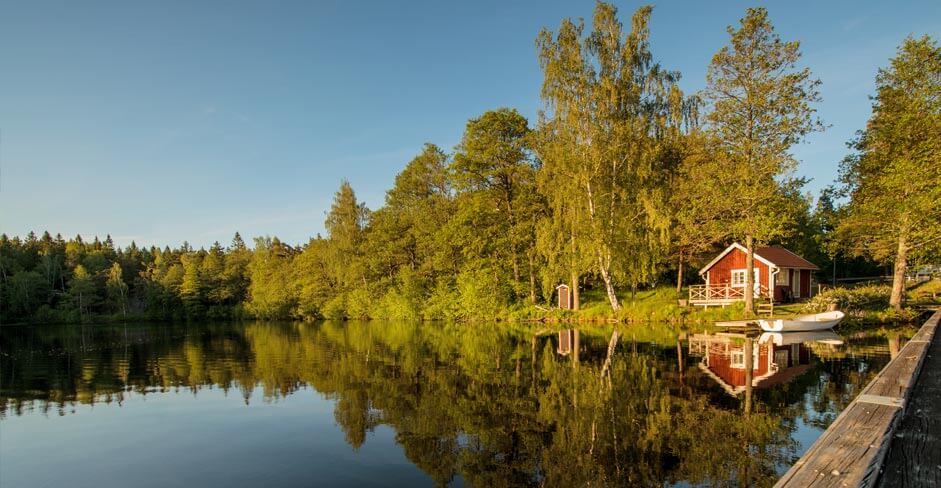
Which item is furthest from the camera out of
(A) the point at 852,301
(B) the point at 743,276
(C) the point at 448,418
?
(B) the point at 743,276

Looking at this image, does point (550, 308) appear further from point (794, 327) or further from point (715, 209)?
point (794, 327)

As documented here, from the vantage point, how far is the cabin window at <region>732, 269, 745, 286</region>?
121 feet

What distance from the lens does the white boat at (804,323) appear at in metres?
24.2

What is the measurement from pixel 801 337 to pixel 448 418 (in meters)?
21.0

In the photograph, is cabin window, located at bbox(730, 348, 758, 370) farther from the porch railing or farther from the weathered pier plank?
the porch railing

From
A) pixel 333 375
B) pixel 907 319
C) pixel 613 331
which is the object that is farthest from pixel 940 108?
pixel 333 375

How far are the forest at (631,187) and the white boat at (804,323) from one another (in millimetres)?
4192

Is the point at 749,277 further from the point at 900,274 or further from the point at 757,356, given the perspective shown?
the point at 757,356

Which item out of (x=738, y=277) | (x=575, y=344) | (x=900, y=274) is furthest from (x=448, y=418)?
(x=738, y=277)

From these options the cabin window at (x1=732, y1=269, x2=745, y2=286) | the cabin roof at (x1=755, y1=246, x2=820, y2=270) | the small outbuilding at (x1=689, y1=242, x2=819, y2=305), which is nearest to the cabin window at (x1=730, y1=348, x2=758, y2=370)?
the small outbuilding at (x1=689, y1=242, x2=819, y2=305)

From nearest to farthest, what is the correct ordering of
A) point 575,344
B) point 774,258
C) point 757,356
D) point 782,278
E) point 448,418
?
point 448,418
point 757,356
point 575,344
point 774,258
point 782,278

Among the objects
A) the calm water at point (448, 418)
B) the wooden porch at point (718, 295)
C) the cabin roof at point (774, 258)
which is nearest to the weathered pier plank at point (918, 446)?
the calm water at point (448, 418)

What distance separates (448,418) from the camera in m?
11.1

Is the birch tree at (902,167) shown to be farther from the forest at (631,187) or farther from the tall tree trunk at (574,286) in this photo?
the tall tree trunk at (574,286)
